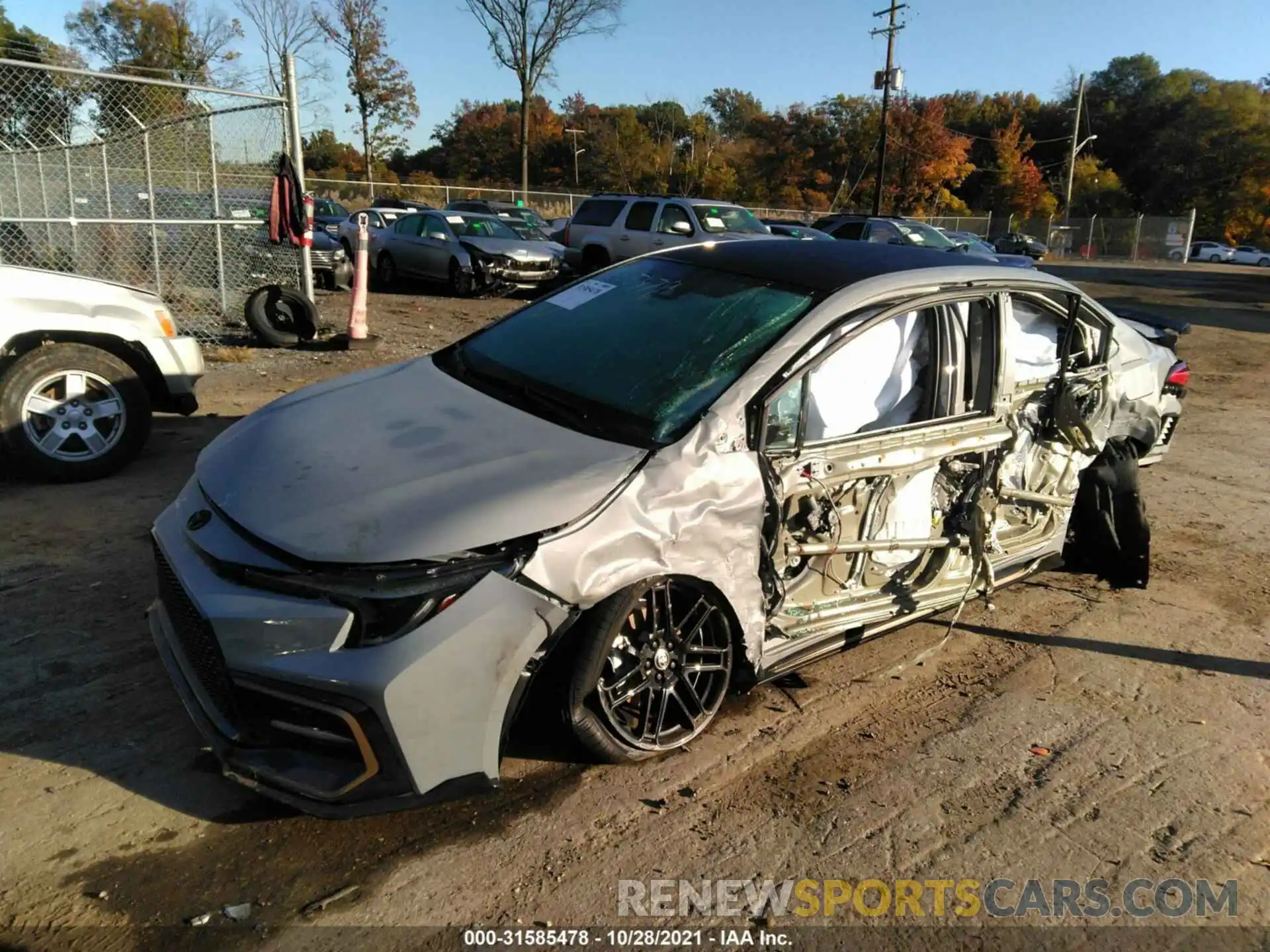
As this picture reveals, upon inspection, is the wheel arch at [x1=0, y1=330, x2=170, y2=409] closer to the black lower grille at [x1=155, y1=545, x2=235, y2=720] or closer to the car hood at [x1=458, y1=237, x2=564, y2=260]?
the black lower grille at [x1=155, y1=545, x2=235, y2=720]

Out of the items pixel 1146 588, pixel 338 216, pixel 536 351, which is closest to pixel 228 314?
pixel 536 351

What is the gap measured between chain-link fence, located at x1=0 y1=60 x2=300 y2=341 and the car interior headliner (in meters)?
7.37

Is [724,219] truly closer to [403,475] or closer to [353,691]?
[403,475]

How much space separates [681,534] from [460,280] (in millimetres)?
13765

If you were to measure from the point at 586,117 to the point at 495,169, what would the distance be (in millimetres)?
8632

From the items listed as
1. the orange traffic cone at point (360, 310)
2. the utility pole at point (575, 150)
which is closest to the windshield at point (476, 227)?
the orange traffic cone at point (360, 310)

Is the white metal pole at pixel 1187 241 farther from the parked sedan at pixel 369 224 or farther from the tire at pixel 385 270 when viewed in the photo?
the tire at pixel 385 270

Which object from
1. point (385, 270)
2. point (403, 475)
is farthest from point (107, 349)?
point (385, 270)

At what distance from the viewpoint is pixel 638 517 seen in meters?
2.84

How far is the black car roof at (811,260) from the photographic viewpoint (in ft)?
12.1

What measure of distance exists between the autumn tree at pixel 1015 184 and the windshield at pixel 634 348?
6640 cm

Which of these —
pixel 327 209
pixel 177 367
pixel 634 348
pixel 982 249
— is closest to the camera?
pixel 634 348

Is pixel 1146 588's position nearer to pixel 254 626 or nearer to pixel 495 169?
pixel 254 626

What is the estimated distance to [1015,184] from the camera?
62.6 m
